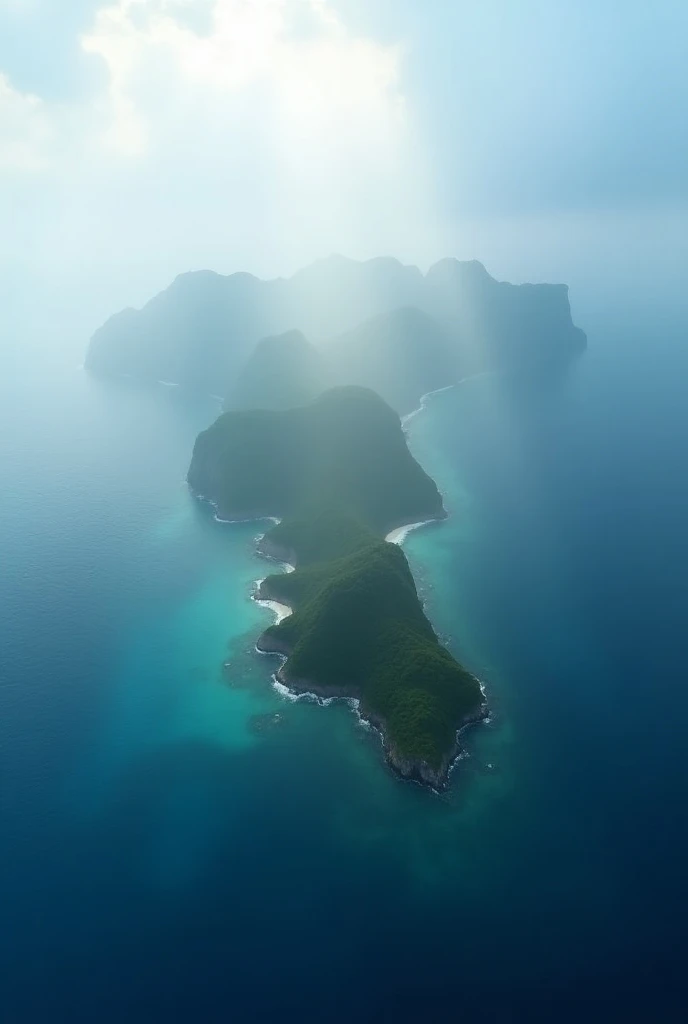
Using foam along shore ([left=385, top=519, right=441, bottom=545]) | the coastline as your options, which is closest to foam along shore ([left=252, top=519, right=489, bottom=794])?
the coastline

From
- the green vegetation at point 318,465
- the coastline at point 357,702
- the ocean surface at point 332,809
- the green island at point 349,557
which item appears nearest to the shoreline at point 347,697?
the coastline at point 357,702

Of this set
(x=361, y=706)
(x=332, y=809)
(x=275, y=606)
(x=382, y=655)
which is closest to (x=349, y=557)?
(x=275, y=606)

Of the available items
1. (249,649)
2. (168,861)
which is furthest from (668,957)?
(249,649)

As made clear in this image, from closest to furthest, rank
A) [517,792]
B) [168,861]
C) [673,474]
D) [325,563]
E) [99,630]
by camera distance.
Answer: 1. [168,861]
2. [517,792]
3. [99,630]
4. [325,563]
5. [673,474]

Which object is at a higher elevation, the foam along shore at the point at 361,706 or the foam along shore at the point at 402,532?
the foam along shore at the point at 402,532

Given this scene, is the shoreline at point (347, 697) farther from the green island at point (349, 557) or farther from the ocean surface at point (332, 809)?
the ocean surface at point (332, 809)

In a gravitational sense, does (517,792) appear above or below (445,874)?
above

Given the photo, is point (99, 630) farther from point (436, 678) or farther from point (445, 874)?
point (445, 874)
